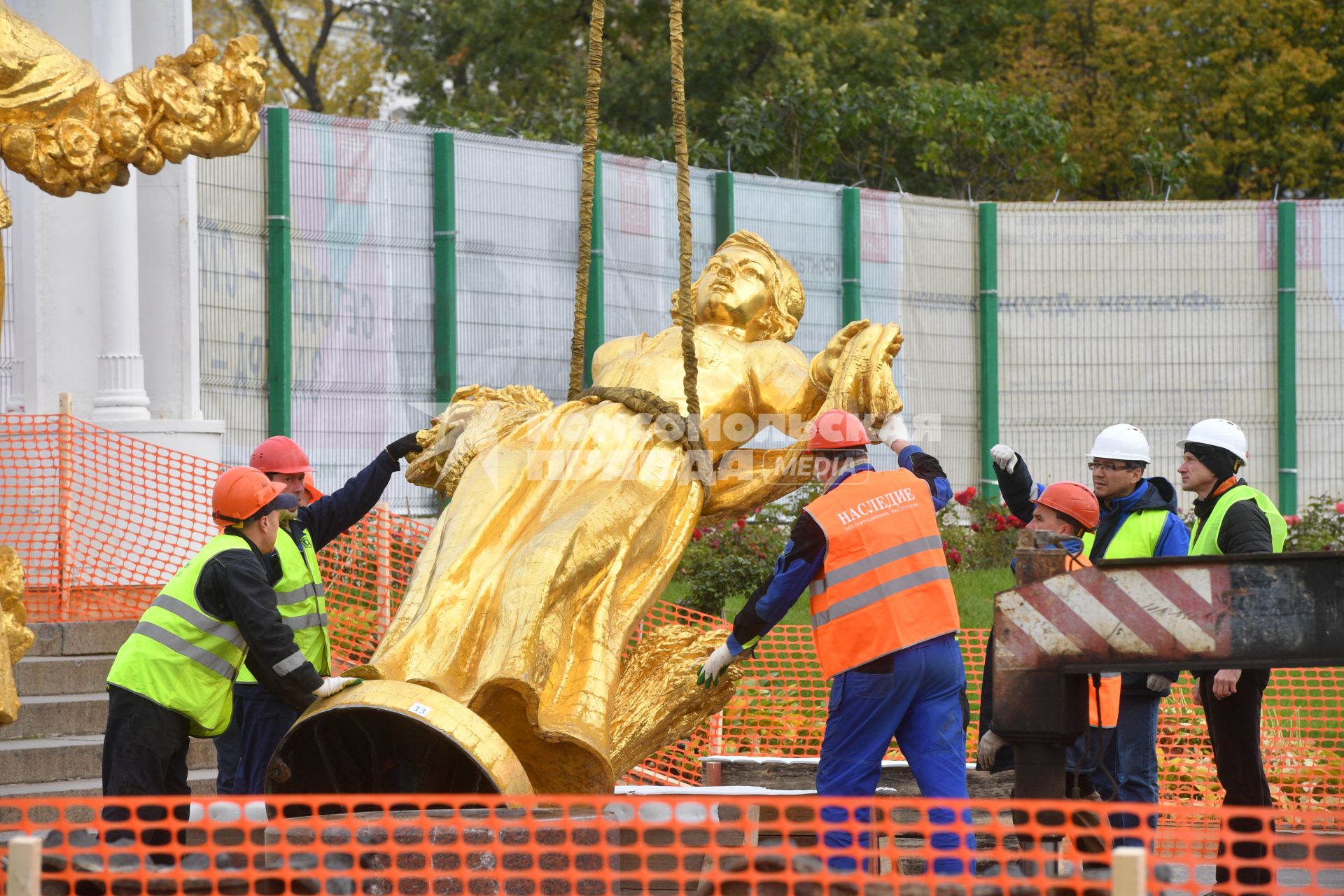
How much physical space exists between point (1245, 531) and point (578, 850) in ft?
9.63

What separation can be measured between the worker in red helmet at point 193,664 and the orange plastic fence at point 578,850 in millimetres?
199

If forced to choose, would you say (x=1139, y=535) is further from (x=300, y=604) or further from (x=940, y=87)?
(x=940, y=87)

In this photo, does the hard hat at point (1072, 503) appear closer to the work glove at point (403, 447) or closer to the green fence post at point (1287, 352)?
the work glove at point (403, 447)

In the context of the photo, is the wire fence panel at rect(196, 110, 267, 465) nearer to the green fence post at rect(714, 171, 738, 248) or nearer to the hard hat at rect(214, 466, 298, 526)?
the green fence post at rect(714, 171, 738, 248)

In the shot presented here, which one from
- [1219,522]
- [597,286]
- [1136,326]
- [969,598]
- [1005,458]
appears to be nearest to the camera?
[1219,522]

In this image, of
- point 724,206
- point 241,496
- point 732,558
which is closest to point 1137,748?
point 241,496

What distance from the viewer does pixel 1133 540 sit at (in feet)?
21.5

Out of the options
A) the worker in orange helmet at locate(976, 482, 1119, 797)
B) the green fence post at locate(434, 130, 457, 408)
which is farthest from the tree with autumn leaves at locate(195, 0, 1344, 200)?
the worker in orange helmet at locate(976, 482, 1119, 797)

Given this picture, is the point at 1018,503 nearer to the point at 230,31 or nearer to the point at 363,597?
the point at 363,597

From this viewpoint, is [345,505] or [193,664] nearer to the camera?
[193,664]

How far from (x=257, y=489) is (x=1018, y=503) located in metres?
3.07

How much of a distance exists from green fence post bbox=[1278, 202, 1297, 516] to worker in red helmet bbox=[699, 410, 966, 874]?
1005 cm

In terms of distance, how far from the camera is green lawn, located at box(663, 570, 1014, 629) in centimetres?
A: 1140

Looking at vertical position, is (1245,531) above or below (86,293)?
below
